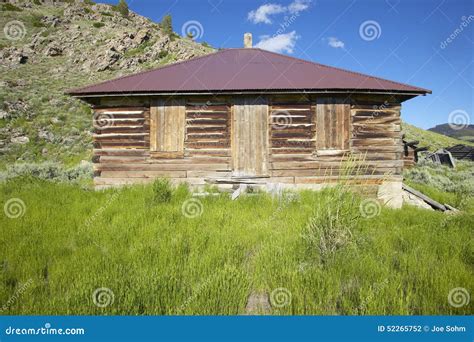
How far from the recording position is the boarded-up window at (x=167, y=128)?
8844mm

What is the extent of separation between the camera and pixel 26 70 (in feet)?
92.6

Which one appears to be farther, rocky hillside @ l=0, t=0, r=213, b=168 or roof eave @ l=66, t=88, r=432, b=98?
rocky hillside @ l=0, t=0, r=213, b=168

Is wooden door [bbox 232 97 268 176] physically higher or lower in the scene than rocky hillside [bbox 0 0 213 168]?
lower

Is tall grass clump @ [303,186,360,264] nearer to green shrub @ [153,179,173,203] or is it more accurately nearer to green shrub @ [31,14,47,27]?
green shrub @ [153,179,173,203]

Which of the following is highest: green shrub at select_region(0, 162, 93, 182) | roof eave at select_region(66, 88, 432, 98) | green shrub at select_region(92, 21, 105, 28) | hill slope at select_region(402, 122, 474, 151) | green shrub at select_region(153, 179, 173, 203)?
green shrub at select_region(92, 21, 105, 28)

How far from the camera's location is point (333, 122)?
8672 mm

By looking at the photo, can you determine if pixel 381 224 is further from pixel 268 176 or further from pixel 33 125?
pixel 33 125

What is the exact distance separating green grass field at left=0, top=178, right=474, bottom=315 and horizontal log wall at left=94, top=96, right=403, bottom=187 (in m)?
3.18

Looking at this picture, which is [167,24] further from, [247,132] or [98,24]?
[247,132]

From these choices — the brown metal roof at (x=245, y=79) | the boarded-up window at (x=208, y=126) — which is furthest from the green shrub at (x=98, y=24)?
the boarded-up window at (x=208, y=126)

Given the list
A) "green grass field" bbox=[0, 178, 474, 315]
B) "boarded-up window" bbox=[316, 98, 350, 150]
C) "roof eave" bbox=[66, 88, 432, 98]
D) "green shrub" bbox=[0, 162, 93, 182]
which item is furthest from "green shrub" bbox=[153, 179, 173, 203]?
"green shrub" bbox=[0, 162, 93, 182]

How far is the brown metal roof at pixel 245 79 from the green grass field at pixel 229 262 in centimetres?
467

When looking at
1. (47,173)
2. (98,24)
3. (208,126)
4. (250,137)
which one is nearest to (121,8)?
(98,24)

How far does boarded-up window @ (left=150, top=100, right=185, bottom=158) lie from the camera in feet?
29.0
